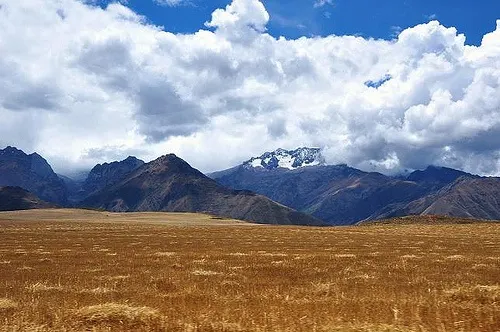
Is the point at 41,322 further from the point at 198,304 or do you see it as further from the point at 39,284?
the point at 39,284

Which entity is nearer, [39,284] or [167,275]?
[39,284]

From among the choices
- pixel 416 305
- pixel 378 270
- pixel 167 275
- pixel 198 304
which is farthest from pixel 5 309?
pixel 378 270

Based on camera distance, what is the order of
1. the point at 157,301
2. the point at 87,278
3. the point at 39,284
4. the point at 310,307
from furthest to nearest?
the point at 87,278
the point at 39,284
the point at 157,301
the point at 310,307

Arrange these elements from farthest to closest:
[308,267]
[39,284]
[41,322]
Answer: [308,267] < [39,284] < [41,322]

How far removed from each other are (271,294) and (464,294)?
868 cm

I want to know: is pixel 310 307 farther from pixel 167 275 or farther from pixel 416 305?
pixel 167 275

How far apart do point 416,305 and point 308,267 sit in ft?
42.3

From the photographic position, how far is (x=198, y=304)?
2067 cm

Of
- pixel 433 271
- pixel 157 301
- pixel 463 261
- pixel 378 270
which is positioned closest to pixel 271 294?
pixel 157 301

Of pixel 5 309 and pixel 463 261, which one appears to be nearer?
pixel 5 309

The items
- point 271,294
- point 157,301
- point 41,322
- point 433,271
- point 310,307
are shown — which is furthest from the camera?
point 433,271

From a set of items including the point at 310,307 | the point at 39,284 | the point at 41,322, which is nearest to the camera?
the point at 41,322

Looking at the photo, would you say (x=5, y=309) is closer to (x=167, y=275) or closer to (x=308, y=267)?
(x=167, y=275)

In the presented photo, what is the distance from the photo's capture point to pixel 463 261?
35.7 metres
